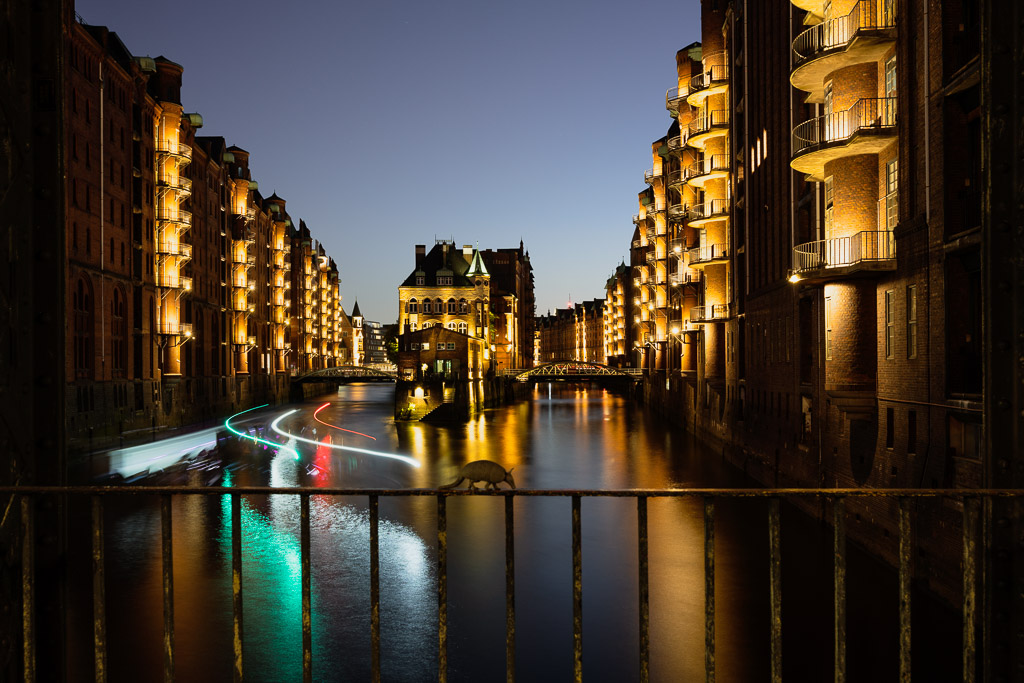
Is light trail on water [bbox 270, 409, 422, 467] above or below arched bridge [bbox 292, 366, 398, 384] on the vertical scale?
below

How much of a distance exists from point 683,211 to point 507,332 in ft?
327

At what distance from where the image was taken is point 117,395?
1943 inches

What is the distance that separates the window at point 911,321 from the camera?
17892 mm

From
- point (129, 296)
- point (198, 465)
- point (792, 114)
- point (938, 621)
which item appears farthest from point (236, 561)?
point (129, 296)

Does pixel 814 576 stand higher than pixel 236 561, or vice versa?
pixel 236 561

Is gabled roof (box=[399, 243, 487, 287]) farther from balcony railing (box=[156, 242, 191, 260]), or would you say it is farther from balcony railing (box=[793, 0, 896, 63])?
balcony railing (box=[793, 0, 896, 63])

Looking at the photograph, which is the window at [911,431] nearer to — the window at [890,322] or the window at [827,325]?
the window at [890,322]

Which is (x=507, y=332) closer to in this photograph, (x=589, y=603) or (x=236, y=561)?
(x=589, y=603)

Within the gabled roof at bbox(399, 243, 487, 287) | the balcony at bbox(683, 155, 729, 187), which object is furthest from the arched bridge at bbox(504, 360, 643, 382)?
the balcony at bbox(683, 155, 729, 187)

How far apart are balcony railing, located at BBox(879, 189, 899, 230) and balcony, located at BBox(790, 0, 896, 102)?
353 cm

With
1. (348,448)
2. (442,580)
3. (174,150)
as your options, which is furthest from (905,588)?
(174,150)

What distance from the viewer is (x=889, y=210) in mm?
20312

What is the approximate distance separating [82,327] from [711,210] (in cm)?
3573

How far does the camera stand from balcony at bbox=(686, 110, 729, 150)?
43.8 meters
